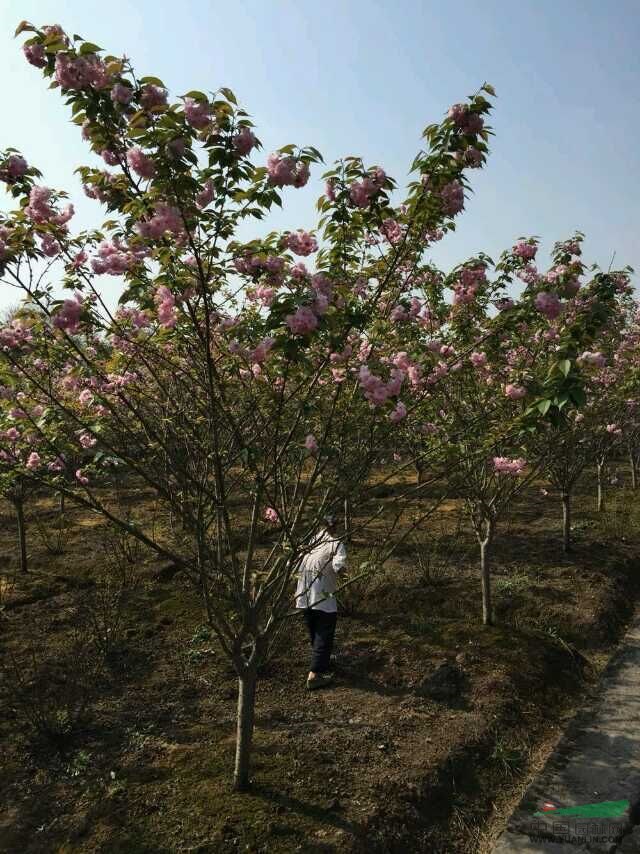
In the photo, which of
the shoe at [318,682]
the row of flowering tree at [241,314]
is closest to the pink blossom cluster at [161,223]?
the row of flowering tree at [241,314]

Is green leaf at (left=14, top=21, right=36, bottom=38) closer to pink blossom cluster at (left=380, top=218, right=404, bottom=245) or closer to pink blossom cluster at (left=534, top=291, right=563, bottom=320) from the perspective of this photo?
pink blossom cluster at (left=380, top=218, right=404, bottom=245)

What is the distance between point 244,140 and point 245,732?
11.9 ft

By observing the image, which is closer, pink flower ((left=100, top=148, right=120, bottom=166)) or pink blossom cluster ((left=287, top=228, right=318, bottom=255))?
pink flower ((left=100, top=148, right=120, bottom=166))

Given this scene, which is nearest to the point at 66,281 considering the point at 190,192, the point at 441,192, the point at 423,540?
the point at 190,192

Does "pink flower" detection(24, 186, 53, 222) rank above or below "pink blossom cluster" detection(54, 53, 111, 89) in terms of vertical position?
below

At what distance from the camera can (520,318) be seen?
4066 mm

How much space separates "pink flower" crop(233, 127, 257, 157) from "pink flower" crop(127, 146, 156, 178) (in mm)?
439

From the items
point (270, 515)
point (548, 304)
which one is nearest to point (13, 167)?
point (270, 515)

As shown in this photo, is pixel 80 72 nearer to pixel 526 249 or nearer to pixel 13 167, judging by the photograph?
pixel 13 167

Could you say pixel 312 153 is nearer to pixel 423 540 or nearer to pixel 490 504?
pixel 490 504

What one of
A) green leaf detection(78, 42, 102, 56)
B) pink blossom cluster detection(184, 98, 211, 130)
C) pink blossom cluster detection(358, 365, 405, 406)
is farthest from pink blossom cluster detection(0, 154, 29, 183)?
pink blossom cluster detection(358, 365, 405, 406)

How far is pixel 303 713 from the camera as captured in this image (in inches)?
197

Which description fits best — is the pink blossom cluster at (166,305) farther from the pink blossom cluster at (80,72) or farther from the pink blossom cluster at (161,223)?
the pink blossom cluster at (80,72)

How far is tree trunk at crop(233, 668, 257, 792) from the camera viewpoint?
3.91 meters
